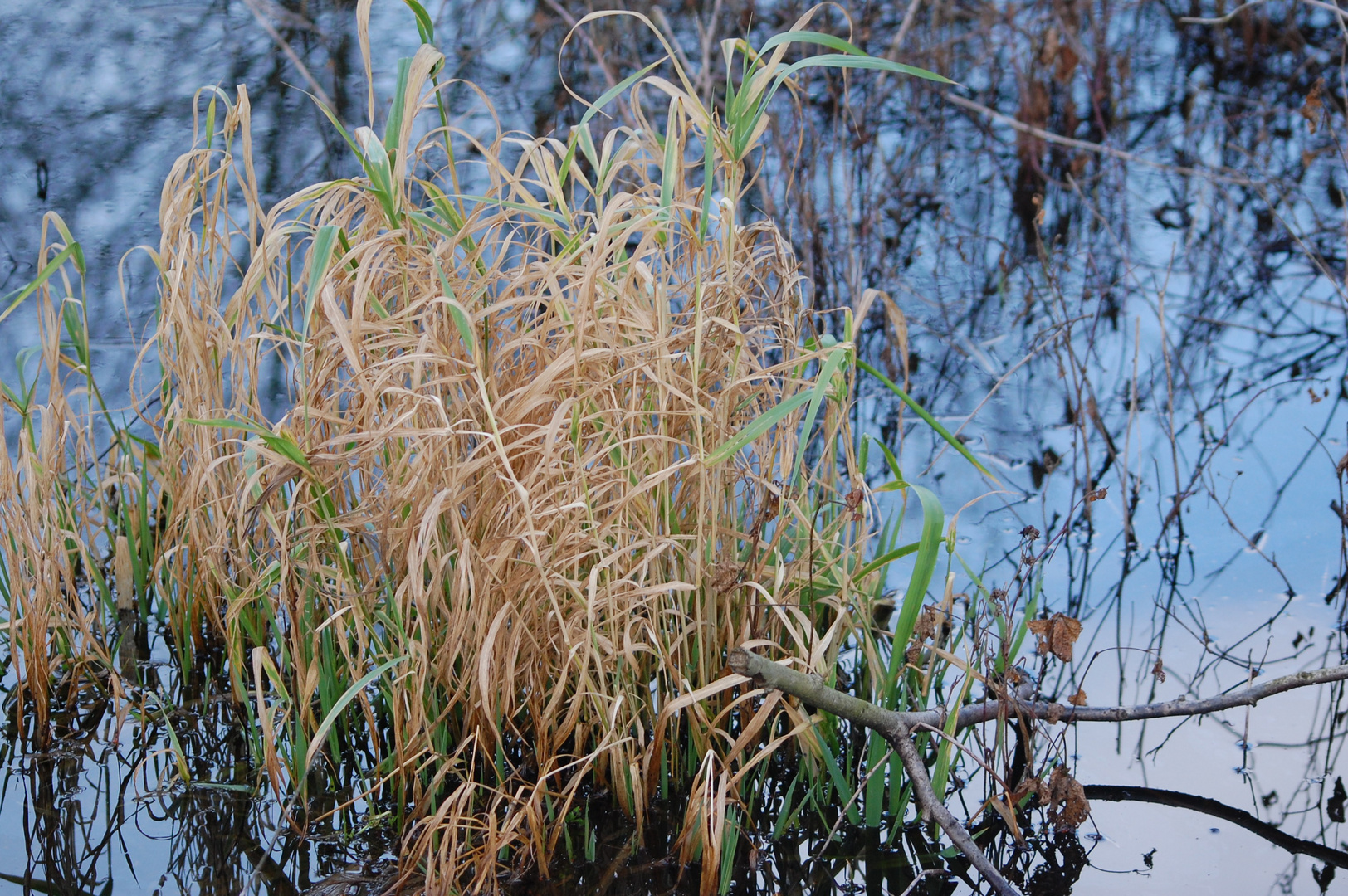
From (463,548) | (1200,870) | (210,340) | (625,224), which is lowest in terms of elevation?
(1200,870)

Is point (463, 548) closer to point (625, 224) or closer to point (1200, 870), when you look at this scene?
point (625, 224)

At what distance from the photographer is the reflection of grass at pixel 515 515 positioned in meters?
1.54

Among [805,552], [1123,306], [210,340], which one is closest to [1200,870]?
[805,552]

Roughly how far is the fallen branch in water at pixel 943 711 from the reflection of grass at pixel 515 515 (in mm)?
50

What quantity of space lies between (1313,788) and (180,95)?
4374mm

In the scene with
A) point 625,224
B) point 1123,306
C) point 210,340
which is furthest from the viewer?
point 1123,306

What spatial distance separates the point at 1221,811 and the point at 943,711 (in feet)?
1.73

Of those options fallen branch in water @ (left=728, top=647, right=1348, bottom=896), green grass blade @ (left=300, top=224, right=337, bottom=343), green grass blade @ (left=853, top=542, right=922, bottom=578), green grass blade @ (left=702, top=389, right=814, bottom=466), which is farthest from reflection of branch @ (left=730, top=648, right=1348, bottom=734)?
green grass blade @ (left=300, top=224, right=337, bottom=343)

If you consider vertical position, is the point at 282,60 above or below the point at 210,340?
above

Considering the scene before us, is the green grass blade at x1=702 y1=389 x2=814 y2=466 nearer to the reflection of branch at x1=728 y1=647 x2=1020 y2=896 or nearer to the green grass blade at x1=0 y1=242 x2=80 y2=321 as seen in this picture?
the reflection of branch at x1=728 y1=647 x2=1020 y2=896

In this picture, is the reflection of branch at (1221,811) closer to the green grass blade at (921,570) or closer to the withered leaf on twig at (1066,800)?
the withered leaf on twig at (1066,800)

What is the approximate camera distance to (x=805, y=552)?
181 centimetres

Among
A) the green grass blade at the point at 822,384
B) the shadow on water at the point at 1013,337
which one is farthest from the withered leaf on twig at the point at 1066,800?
the green grass blade at the point at 822,384

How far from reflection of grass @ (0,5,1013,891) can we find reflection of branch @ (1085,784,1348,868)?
0.35 m
